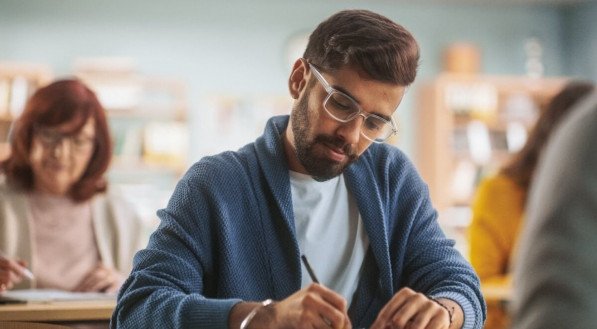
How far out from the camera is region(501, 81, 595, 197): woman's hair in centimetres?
358

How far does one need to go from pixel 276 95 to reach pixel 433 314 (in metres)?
6.56

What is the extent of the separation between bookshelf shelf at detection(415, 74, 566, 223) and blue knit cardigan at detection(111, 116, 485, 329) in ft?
20.8

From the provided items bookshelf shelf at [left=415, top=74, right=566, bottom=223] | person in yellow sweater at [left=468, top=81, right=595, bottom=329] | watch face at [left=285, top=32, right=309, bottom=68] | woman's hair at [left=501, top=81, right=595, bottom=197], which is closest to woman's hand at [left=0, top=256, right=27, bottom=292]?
person in yellow sweater at [left=468, top=81, right=595, bottom=329]

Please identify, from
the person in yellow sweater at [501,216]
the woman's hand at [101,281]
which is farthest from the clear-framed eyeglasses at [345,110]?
the person in yellow sweater at [501,216]

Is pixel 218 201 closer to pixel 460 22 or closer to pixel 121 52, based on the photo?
pixel 121 52

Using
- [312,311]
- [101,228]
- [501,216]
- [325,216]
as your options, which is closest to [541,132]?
[501,216]

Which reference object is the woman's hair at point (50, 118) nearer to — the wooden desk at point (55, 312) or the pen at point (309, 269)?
the wooden desk at point (55, 312)

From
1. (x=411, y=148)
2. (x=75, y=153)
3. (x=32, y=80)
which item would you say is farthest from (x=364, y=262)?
(x=411, y=148)

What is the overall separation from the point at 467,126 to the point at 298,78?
6.71 metres

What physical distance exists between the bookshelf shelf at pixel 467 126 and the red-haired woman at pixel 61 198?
5.27 metres

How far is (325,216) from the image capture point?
1858mm

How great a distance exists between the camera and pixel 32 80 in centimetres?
743

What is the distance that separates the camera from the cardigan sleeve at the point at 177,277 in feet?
5.07

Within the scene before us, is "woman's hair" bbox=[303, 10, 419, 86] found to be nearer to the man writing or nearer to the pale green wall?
the man writing
